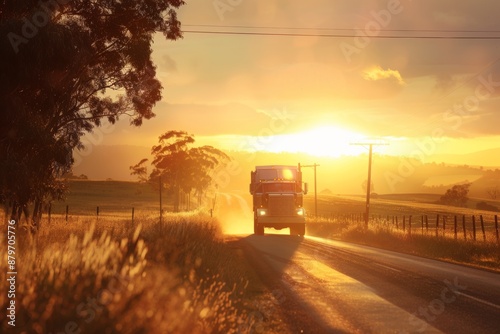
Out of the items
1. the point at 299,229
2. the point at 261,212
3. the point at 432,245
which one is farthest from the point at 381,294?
the point at 299,229

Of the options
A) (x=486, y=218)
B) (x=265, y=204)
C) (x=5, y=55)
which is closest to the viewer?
(x=5, y=55)

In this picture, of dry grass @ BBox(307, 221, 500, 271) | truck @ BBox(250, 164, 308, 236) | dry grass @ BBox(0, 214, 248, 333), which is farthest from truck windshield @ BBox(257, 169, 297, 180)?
dry grass @ BBox(0, 214, 248, 333)

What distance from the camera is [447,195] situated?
433 feet

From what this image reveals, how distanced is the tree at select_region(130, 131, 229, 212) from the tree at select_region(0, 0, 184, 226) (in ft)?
166

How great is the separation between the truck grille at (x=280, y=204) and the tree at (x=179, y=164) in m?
43.7

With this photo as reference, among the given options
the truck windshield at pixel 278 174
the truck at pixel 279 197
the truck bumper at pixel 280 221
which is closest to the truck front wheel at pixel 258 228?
the truck at pixel 279 197

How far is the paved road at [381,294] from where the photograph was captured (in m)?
9.16

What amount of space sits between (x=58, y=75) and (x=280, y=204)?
1967 centimetres

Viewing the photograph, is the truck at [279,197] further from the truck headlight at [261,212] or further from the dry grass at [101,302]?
the dry grass at [101,302]

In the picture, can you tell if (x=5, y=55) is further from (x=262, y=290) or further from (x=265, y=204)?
(x=265, y=204)

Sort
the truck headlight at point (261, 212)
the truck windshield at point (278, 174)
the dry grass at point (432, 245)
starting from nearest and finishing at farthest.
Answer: the dry grass at point (432, 245), the truck headlight at point (261, 212), the truck windshield at point (278, 174)

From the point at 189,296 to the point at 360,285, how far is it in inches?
227

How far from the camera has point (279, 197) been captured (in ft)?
115

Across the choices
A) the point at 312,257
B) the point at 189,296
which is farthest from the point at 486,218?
the point at 189,296
